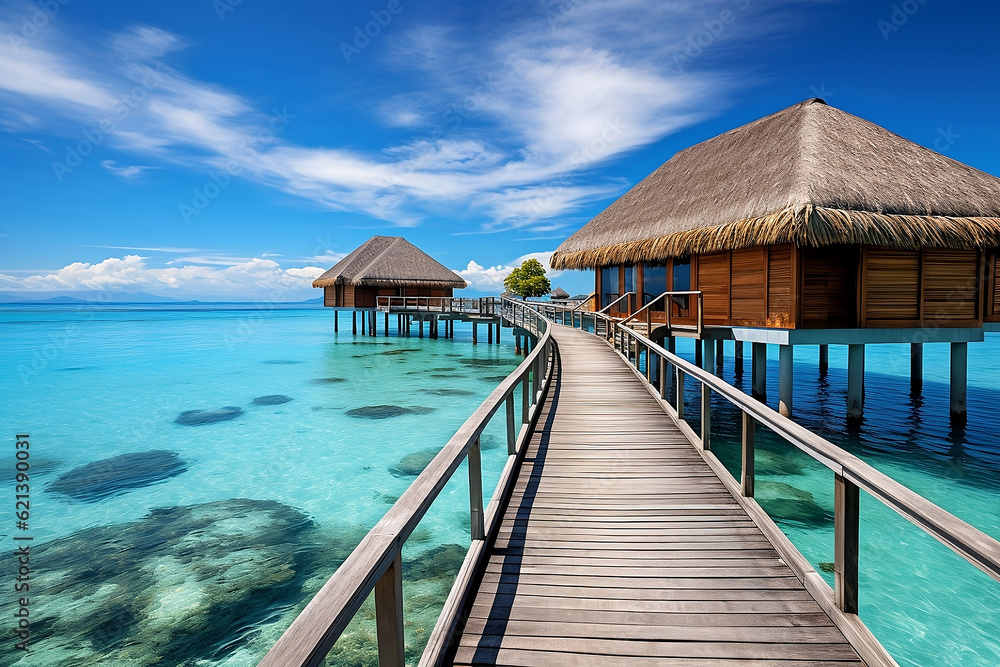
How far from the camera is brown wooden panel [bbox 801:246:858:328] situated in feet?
34.3

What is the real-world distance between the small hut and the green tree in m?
24.2

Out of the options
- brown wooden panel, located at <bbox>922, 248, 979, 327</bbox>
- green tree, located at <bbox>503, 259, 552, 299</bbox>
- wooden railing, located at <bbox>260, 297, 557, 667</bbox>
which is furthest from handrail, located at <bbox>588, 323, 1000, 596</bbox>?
green tree, located at <bbox>503, 259, 552, 299</bbox>

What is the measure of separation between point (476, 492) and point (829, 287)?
1022cm

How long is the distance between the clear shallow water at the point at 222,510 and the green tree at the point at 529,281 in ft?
146

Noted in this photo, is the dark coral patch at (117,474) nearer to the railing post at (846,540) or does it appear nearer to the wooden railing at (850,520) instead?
the wooden railing at (850,520)

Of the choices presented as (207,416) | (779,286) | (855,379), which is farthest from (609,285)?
(207,416)

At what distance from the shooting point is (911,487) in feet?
28.9

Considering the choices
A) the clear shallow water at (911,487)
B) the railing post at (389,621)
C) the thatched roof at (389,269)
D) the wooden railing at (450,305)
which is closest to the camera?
the railing post at (389,621)

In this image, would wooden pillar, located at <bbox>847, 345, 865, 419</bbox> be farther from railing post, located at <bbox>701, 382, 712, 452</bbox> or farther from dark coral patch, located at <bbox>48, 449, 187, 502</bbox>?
dark coral patch, located at <bbox>48, 449, 187, 502</bbox>

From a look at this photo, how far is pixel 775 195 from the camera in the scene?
34.7ft

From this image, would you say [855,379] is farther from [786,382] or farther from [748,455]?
[748,455]

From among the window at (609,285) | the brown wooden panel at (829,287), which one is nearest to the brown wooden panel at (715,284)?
the brown wooden panel at (829,287)

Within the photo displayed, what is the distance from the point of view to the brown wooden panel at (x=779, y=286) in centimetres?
1045

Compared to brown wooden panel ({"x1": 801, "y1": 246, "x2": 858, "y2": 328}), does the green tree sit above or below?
above
